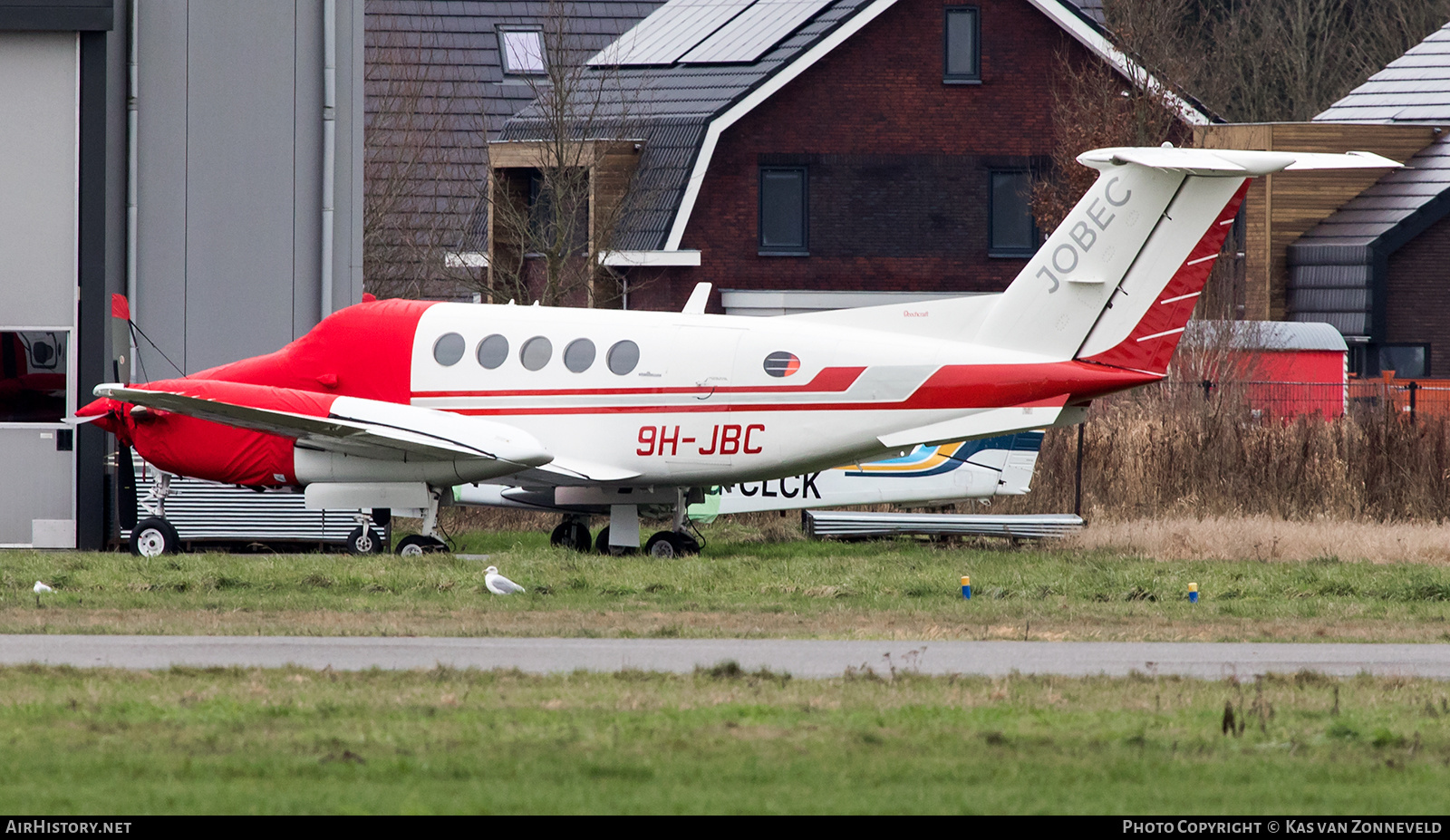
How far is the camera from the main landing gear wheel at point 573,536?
2067cm

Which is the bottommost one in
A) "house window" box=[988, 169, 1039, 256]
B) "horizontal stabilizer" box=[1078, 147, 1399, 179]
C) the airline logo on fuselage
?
the airline logo on fuselage

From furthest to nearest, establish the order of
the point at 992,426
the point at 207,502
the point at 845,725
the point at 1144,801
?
the point at 207,502
the point at 992,426
the point at 845,725
the point at 1144,801

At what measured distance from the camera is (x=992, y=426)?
1822 centimetres

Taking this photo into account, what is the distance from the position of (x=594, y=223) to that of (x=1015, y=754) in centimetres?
2617

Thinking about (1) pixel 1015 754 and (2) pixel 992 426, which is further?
(2) pixel 992 426

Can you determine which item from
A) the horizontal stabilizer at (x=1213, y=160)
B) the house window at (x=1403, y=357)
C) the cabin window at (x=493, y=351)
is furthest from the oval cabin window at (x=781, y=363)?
the house window at (x=1403, y=357)

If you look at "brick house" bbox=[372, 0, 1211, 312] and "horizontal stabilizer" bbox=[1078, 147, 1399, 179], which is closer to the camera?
"horizontal stabilizer" bbox=[1078, 147, 1399, 179]

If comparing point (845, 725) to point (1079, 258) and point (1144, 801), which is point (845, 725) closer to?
point (1144, 801)

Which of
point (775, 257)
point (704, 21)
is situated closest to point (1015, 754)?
point (775, 257)

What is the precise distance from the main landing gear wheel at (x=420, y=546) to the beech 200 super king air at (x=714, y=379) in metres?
0.03

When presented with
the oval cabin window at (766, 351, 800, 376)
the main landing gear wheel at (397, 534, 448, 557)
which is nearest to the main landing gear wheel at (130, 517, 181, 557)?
the main landing gear wheel at (397, 534, 448, 557)

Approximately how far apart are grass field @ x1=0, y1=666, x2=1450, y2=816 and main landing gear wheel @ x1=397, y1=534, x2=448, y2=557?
8.22m

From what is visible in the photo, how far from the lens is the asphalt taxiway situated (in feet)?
36.8

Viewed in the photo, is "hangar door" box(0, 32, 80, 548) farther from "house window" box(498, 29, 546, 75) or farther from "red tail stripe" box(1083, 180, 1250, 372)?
"house window" box(498, 29, 546, 75)
